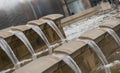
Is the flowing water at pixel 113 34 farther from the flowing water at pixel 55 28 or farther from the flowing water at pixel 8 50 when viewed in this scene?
the flowing water at pixel 55 28

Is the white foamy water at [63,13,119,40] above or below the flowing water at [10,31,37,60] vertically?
below

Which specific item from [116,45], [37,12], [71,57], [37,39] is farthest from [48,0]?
[71,57]

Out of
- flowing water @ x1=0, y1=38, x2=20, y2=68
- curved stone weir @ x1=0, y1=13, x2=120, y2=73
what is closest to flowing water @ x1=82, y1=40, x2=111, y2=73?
curved stone weir @ x1=0, y1=13, x2=120, y2=73

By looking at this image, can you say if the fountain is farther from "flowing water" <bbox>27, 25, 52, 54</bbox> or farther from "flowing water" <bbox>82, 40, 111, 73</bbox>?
"flowing water" <bbox>27, 25, 52, 54</bbox>

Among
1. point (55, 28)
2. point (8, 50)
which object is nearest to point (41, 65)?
point (8, 50)

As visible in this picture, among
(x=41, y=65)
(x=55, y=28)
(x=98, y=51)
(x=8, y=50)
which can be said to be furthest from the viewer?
(x=55, y=28)

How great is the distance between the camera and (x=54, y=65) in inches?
207

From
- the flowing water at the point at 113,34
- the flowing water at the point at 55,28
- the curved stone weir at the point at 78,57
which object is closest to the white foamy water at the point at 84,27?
the flowing water at the point at 55,28

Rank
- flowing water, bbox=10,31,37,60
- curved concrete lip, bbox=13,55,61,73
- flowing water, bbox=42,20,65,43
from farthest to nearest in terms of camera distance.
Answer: flowing water, bbox=42,20,65,43
flowing water, bbox=10,31,37,60
curved concrete lip, bbox=13,55,61,73

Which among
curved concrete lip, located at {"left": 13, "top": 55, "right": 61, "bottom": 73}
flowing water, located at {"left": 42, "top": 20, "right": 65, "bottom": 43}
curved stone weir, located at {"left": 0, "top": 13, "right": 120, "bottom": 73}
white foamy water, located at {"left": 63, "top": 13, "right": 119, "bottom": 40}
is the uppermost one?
curved concrete lip, located at {"left": 13, "top": 55, "right": 61, "bottom": 73}

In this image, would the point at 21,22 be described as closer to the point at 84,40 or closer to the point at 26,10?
the point at 26,10

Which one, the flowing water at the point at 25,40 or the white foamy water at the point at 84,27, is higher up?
the flowing water at the point at 25,40

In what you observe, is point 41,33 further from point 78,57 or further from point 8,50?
point 78,57

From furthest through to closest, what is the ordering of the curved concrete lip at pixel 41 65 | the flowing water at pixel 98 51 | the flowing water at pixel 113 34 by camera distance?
the flowing water at pixel 113 34 < the flowing water at pixel 98 51 < the curved concrete lip at pixel 41 65
